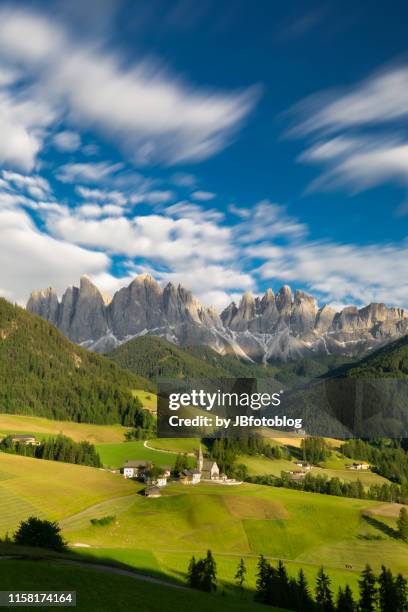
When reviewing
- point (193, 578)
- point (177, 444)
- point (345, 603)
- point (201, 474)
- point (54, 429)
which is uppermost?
point (54, 429)

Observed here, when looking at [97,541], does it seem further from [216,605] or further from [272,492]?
[272,492]

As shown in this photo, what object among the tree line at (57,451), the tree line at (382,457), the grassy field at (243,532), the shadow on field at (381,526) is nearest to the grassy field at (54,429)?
the tree line at (57,451)

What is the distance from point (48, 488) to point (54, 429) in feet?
303

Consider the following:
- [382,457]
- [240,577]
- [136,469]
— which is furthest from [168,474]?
[382,457]

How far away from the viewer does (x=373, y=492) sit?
129375mm

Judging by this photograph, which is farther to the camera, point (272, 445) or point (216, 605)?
point (272, 445)

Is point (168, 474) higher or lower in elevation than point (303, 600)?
higher

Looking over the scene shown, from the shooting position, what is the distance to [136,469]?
126812mm

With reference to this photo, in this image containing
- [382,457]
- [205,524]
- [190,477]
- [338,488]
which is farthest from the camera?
[382,457]

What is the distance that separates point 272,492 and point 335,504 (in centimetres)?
1418

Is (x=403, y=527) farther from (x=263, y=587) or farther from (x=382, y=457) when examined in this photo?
→ (x=382, y=457)

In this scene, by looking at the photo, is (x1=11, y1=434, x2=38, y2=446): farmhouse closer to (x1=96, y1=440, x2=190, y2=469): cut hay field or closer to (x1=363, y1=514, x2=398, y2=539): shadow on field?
(x1=96, y1=440, x2=190, y2=469): cut hay field

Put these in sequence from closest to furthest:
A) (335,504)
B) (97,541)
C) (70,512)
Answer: (97,541), (70,512), (335,504)

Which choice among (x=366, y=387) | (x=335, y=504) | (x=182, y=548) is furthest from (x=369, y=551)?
(x=366, y=387)
